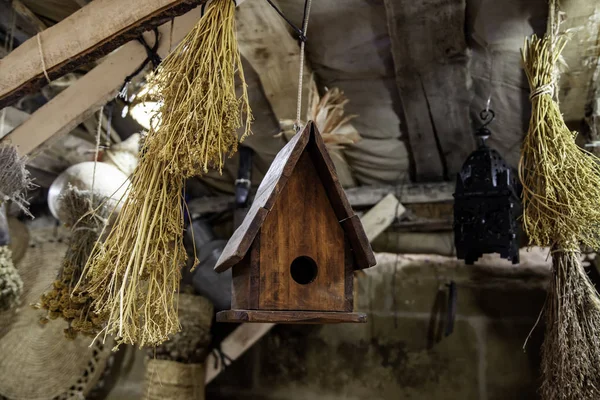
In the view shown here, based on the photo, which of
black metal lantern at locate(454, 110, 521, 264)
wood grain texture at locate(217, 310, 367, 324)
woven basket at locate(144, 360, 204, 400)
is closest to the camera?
wood grain texture at locate(217, 310, 367, 324)

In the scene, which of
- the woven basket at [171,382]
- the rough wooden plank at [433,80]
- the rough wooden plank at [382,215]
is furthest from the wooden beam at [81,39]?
the rough wooden plank at [382,215]

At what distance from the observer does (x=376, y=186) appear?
103 inches

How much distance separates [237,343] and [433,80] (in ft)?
4.87

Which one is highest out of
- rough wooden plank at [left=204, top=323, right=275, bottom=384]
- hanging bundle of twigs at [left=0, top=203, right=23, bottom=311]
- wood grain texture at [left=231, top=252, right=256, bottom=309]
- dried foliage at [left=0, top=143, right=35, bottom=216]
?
dried foliage at [left=0, top=143, right=35, bottom=216]

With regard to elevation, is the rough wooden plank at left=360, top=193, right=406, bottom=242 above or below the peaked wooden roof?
above

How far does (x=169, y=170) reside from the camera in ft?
4.00

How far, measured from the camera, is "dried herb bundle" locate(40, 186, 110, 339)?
4.92 ft

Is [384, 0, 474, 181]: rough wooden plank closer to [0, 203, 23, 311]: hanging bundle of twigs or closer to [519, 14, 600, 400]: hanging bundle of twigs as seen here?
[519, 14, 600, 400]: hanging bundle of twigs

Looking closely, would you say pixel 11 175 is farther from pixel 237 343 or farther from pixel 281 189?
pixel 237 343

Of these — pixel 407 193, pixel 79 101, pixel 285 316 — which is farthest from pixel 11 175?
pixel 407 193

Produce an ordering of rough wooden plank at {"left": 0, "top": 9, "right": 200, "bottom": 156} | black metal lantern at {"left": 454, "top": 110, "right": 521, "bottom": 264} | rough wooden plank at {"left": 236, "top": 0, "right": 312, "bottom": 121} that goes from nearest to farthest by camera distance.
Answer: rough wooden plank at {"left": 0, "top": 9, "right": 200, "bottom": 156} → black metal lantern at {"left": 454, "top": 110, "right": 521, "bottom": 264} → rough wooden plank at {"left": 236, "top": 0, "right": 312, "bottom": 121}

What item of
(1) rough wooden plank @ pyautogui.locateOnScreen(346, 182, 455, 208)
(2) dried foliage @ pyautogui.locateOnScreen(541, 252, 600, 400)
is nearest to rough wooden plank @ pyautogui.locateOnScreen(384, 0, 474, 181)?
(1) rough wooden plank @ pyautogui.locateOnScreen(346, 182, 455, 208)

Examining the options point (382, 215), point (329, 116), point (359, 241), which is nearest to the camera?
point (359, 241)

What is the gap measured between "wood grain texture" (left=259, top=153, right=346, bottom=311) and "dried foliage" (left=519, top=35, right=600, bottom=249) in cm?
72
